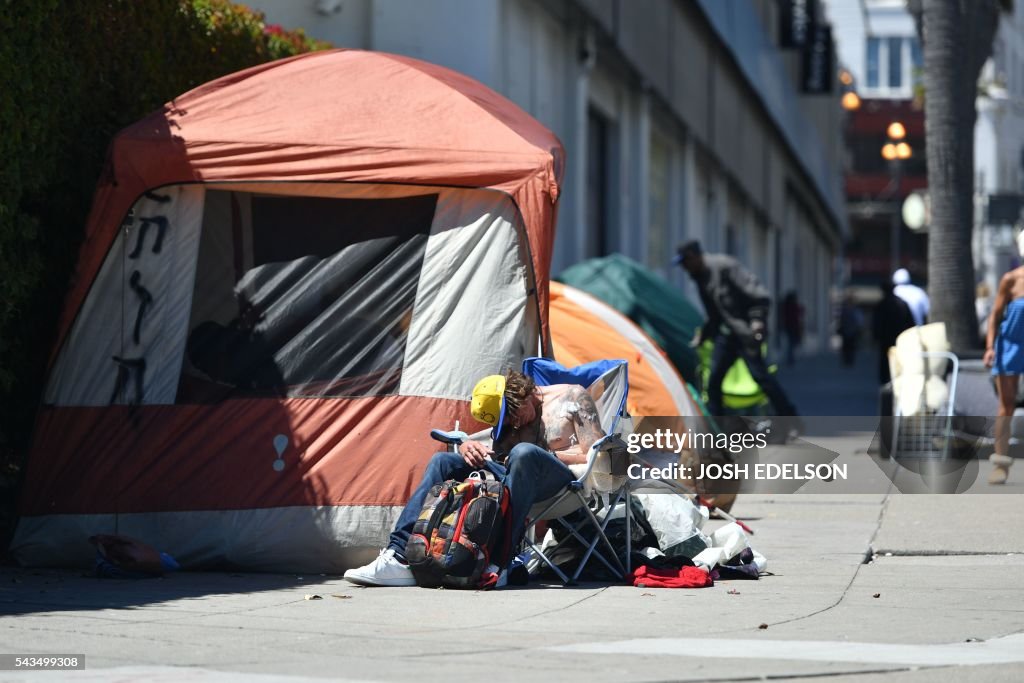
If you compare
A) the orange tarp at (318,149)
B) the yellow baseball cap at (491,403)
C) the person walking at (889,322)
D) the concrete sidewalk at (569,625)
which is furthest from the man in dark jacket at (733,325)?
the yellow baseball cap at (491,403)

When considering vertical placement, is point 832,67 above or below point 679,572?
above

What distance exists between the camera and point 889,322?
16422 mm

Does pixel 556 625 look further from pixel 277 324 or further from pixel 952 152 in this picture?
pixel 952 152

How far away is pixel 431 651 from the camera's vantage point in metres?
6.27

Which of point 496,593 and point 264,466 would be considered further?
point 264,466

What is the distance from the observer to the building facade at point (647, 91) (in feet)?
51.7

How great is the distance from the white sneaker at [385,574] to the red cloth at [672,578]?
1.11 metres

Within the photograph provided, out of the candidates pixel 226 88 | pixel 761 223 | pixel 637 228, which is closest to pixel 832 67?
pixel 761 223

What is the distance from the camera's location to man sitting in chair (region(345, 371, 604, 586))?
8.13 meters

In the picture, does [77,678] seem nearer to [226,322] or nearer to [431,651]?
→ [431,651]

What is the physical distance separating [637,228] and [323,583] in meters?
17.0

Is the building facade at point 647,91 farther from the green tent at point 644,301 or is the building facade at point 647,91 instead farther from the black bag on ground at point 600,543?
the black bag on ground at point 600,543

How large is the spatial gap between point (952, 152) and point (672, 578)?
9.58m
